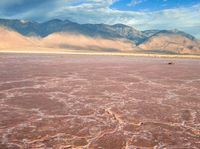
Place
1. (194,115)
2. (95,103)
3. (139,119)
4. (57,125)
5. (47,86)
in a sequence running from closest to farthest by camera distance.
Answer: (57,125)
(139,119)
(194,115)
(95,103)
(47,86)

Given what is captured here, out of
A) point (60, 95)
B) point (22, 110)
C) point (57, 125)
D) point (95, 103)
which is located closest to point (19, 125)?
point (57, 125)

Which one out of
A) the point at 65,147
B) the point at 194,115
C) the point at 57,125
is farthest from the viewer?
the point at 194,115

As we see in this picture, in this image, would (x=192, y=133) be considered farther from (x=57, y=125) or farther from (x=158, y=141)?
(x=57, y=125)

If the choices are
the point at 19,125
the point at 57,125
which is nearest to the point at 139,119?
the point at 57,125

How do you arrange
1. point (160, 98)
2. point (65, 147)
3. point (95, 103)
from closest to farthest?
point (65, 147), point (95, 103), point (160, 98)

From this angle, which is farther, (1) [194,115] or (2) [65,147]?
(1) [194,115]

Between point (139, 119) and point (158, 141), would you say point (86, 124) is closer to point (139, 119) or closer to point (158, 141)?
point (139, 119)

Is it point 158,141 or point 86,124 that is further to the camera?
point 86,124

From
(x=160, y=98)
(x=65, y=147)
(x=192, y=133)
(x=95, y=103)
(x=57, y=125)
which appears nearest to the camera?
(x=65, y=147)

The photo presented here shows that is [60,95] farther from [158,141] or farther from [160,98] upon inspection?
[158,141]
